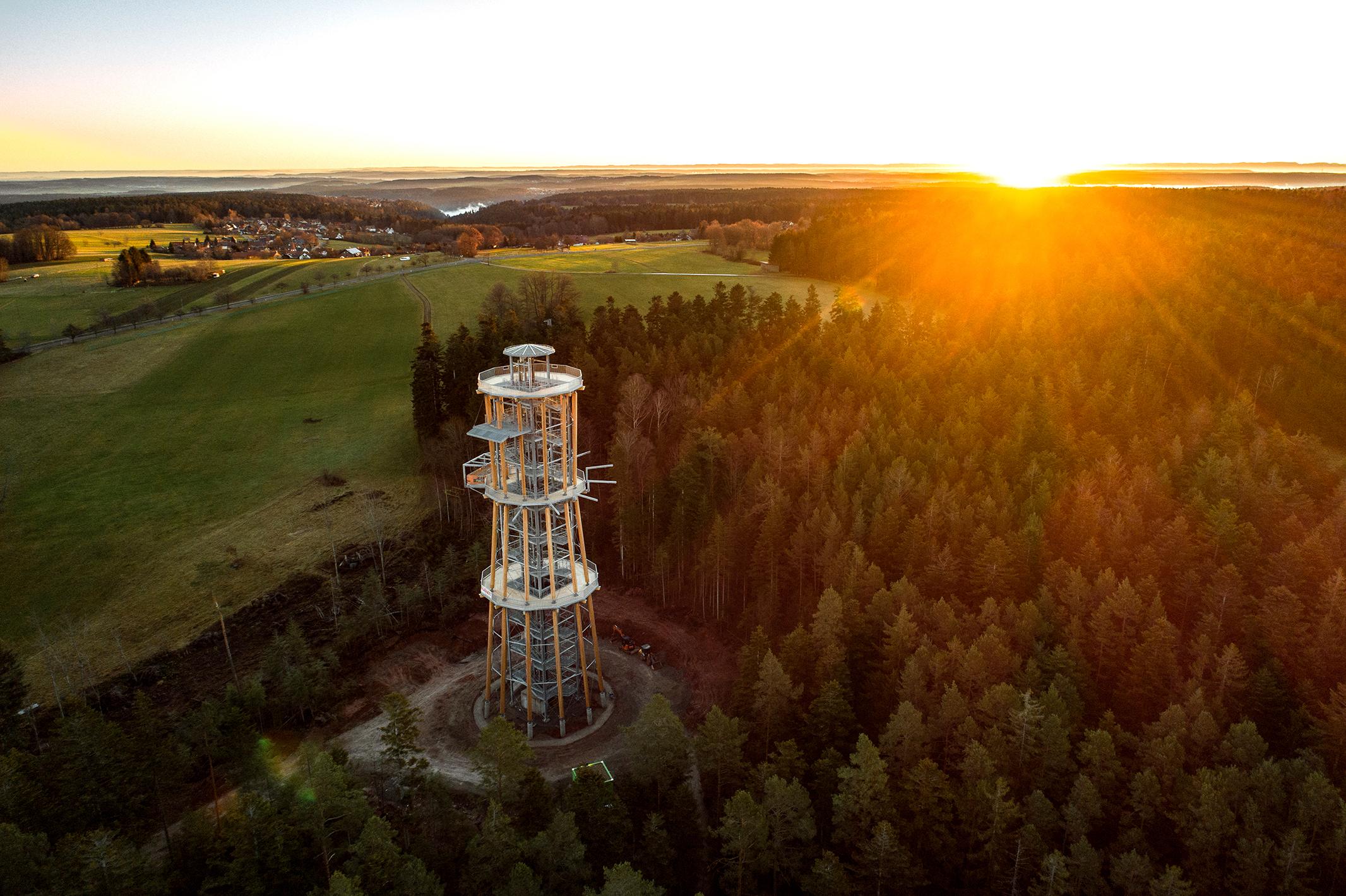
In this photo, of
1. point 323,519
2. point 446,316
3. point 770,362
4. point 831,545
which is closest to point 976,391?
point 770,362

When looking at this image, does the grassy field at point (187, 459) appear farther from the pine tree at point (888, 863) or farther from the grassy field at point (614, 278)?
the pine tree at point (888, 863)

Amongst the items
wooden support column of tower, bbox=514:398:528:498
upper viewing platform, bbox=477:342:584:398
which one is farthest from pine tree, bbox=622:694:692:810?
upper viewing platform, bbox=477:342:584:398

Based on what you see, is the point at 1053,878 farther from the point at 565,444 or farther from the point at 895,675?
the point at 565,444

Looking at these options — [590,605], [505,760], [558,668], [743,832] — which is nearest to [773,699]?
[743,832]

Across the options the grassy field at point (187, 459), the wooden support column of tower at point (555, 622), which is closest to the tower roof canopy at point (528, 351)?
the wooden support column of tower at point (555, 622)

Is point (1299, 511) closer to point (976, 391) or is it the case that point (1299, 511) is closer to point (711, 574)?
point (976, 391)

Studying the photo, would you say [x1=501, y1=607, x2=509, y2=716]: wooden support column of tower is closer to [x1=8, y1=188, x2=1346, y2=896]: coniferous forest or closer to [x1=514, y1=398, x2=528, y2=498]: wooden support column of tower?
[x1=8, y1=188, x2=1346, y2=896]: coniferous forest
